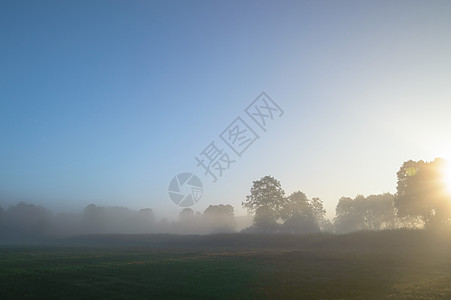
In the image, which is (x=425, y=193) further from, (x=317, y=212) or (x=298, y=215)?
(x=317, y=212)

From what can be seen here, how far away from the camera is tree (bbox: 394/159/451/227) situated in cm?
7331

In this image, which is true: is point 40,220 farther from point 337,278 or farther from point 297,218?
point 337,278

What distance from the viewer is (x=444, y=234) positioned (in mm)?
54812

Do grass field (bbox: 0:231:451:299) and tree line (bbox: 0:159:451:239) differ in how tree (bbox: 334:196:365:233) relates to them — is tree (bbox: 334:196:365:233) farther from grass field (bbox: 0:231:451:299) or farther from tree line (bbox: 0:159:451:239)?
grass field (bbox: 0:231:451:299)

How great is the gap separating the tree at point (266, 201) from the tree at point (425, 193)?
36664 millimetres

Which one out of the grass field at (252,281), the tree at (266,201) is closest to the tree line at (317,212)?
the tree at (266,201)

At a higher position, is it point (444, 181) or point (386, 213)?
point (444, 181)

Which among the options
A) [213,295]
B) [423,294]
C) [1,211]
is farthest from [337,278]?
[1,211]

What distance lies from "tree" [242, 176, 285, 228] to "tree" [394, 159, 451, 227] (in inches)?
1443

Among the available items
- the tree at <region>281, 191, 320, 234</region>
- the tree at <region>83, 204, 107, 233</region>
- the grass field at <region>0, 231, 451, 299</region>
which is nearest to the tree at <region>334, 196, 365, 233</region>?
the tree at <region>281, 191, 320, 234</region>

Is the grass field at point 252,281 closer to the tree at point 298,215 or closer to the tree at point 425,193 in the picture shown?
the tree at point 425,193

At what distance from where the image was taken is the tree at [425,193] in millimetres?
73312

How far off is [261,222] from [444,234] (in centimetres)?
5370

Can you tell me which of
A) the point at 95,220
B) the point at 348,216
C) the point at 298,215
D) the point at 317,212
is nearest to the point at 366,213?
the point at 348,216
